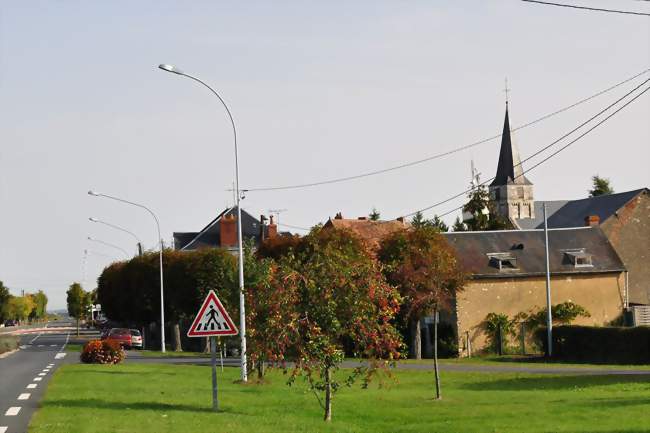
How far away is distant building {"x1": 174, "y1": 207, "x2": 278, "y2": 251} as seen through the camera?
10031cm

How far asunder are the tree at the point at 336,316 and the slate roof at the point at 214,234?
81628 mm

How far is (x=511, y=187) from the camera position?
167750 mm

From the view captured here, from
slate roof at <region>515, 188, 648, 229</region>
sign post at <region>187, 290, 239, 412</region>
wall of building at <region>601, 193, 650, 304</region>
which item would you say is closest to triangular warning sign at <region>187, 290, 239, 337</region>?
sign post at <region>187, 290, 239, 412</region>

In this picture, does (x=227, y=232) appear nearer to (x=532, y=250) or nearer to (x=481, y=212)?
(x=481, y=212)

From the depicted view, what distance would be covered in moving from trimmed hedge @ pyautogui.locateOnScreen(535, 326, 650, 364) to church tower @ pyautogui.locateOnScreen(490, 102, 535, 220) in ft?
331

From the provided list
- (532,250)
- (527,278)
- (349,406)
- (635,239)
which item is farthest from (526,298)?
(349,406)

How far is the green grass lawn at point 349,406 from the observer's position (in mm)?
17688

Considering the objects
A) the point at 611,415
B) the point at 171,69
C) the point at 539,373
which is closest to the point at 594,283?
the point at 539,373

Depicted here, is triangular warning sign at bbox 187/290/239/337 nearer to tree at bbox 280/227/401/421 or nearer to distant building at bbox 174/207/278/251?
tree at bbox 280/227/401/421

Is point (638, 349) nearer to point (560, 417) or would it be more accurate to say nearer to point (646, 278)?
point (646, 278)

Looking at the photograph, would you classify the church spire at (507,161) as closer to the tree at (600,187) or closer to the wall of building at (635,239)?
the tree at (600,187)

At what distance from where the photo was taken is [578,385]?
1155 inches

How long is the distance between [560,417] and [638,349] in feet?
92.9

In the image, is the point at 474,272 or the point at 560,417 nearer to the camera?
the point at 560,417
